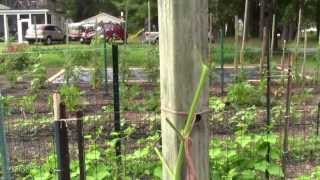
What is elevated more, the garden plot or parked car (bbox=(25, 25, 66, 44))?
parked car (bbox=(25, 25, 66, 44))

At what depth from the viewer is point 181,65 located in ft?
6.82

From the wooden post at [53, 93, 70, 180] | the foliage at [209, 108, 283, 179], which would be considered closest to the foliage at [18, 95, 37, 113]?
the foliage at [209, 108, 283, 179]

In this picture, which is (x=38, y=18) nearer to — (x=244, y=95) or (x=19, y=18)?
(x=19, y=18)

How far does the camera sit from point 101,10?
2862 inches

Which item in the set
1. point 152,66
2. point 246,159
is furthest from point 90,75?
point 246,159

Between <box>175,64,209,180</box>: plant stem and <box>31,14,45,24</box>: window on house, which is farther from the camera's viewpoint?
<box>31,14,45,24</box>: window on house

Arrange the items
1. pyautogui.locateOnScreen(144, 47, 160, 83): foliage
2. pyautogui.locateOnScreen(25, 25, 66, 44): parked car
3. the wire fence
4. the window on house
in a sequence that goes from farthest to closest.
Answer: the window on house → pyautogui.locateOnScreen(25, 25, 66, 44): parked car → pyautogui.locateOnScreen(144, 47, 160, 83): foliage → the wire fence

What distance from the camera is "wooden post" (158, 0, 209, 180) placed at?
6.73 feet

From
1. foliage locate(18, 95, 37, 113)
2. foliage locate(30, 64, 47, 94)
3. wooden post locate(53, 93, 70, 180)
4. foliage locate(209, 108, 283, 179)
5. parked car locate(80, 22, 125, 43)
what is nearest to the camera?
wooden post locate(53, 93, 70, 180)

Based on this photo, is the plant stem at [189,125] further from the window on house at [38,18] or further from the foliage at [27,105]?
the window on house at [38,18]

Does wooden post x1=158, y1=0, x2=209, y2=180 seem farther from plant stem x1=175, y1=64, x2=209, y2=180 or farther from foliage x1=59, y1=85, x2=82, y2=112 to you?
foliage x1=59, y1=85, x2=82, y2=112

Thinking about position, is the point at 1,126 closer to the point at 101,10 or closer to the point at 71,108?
the point at 71,108

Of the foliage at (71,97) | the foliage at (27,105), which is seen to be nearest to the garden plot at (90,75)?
the foliage at (27,105)

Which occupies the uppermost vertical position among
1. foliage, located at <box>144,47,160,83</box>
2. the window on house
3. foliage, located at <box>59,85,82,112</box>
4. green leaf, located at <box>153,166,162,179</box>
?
the window on house
